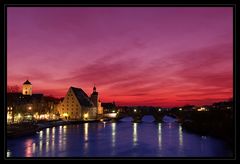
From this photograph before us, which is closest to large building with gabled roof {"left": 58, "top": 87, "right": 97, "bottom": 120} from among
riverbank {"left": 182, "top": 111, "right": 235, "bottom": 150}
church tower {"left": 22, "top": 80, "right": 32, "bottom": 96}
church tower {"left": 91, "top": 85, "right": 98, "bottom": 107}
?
church tower {"left": 22, "top": 80, "right": 32, "bottom": 96}

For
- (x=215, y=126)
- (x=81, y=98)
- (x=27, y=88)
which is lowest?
(x=215, y=126)

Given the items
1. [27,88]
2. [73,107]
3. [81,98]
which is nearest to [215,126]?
[73,107]

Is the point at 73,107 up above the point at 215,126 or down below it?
above

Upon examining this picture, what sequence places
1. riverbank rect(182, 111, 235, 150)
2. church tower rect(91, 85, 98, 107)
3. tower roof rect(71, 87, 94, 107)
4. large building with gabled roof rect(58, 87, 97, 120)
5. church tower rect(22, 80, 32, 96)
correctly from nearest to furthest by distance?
riverbank rect(182, 111, 235, 150)
large building with gabled roof rect(58, 87, 97, 120)
tower roof rect(71, 87, 94, 107)
church tower rect(22, 80, 32, 96)
church tower rect(91, 85, 98, 107)

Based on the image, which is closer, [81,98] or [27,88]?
[81,98]

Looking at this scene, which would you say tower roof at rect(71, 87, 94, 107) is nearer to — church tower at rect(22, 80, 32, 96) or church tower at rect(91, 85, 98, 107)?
church tower at rect(91, 85, 98, 107)

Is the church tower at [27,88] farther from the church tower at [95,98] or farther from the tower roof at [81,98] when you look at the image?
the church tower at [95,98]

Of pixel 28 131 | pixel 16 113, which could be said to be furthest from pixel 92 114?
pixel 28 131

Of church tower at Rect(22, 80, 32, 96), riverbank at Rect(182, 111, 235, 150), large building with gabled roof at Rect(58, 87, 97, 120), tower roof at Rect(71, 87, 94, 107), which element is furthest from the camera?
church tower at Rect(22, 80, 32, 96)

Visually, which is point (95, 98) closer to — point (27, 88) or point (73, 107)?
point (73, 107)

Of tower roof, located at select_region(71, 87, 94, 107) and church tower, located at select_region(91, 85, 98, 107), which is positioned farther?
church tower, located at select_region(91, 85, 98, 107)
